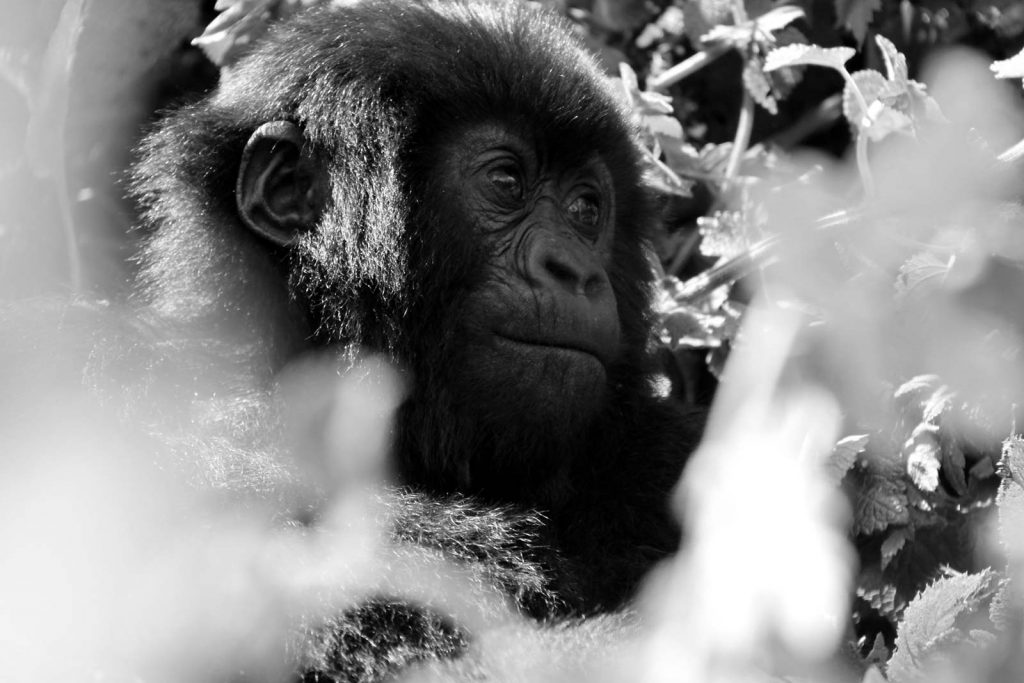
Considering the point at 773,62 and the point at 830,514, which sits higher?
the point at 773,62

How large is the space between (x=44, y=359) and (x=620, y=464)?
1370mm

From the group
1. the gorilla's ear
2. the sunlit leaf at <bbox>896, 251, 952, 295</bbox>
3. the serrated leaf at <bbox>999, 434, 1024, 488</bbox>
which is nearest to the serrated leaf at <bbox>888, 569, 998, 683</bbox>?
the serrated leaf at <bbox>999, 434, 1024, 488</bbox>

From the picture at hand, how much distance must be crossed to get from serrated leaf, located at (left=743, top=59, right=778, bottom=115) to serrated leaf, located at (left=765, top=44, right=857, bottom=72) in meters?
0.30

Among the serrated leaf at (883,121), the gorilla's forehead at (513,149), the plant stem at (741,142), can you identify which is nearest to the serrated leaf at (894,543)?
the serrated leaf at (883,121)

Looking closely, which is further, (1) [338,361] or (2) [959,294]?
(1) [338,361]

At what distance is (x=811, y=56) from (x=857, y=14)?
47 centimetres

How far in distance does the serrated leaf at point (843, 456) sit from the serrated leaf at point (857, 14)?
147cm

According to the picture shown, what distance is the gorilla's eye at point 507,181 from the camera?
3053 millimetres

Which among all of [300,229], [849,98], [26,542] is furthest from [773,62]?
[26,542]

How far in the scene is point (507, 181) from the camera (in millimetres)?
3080

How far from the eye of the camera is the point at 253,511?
95.2 inches

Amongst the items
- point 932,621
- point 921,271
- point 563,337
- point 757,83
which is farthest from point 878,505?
point 757,83

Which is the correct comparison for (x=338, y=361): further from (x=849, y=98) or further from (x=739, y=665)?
(x=849, y=98)

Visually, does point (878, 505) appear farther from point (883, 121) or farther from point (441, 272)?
point (441, 272)
